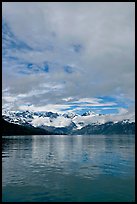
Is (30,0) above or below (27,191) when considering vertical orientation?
above

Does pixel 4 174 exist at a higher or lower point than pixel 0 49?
lower

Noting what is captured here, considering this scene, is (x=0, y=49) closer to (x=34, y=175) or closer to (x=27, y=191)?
(x=27, y=191)

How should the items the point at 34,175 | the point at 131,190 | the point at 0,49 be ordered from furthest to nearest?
the point at 34,175 < the point at 131,190 < the point at 0,49

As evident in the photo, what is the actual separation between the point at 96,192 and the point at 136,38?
25935 millimetres

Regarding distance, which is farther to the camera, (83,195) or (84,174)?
(84,174)

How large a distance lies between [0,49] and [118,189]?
29.0 metres

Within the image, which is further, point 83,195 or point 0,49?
point 83,195

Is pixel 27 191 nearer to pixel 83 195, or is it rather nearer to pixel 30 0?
pixel 83 195

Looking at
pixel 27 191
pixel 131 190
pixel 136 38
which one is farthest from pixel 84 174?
pixel 136 38

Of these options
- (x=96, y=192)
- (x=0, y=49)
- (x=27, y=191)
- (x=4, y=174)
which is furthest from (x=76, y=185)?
(x=0, y=49)

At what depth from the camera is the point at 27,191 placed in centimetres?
3056

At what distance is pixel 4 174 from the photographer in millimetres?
42188

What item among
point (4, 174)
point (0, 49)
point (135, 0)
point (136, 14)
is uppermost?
point (135, 0)

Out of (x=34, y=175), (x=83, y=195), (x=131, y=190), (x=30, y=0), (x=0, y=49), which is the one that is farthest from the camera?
(x=34, y=175)
